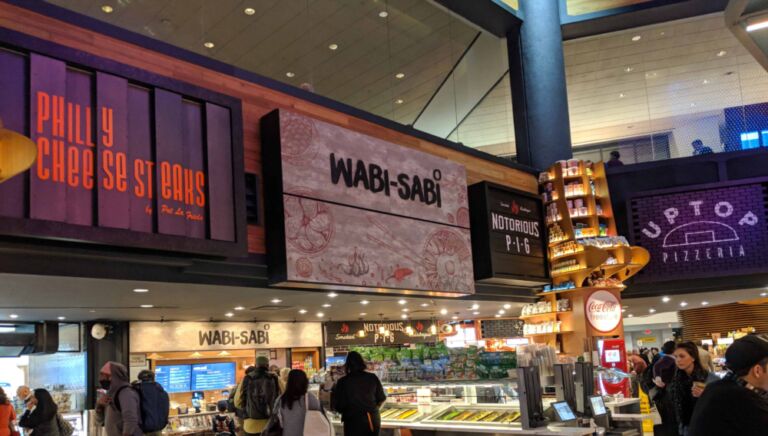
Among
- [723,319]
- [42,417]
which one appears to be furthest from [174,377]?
[723,319]

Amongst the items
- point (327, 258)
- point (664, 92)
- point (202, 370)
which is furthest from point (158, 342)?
point (664, 92)

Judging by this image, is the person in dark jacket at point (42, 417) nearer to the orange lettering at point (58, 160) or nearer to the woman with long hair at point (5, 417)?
the woman with long hair at point (5, 417)

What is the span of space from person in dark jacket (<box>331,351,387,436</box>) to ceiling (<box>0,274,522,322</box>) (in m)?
1.18

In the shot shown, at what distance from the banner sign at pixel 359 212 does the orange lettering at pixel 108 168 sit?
1678 millimetres

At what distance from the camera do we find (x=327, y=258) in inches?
274

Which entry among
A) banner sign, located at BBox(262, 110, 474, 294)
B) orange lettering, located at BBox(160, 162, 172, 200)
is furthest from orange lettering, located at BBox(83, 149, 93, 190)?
banner sign, located at BBox(262, 110, 474, 294)

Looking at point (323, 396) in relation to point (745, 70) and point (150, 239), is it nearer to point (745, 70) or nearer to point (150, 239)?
point (150, 239)

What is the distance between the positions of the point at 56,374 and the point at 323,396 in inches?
178

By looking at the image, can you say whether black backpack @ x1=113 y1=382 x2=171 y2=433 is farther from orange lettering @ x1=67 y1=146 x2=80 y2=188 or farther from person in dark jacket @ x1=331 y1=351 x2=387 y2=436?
orange lettering @ x1=67 y1=146 x2=80 y2=188

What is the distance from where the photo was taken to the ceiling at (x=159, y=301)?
246 inches

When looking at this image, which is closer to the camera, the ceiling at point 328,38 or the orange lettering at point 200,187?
the orange lettering at point 200,187

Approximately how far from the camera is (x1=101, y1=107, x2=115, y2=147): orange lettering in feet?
17.5

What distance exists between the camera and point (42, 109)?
499 centimetres

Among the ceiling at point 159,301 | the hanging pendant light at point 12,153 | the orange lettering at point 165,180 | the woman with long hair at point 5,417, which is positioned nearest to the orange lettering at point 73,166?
the orange lettering at point 165,180
